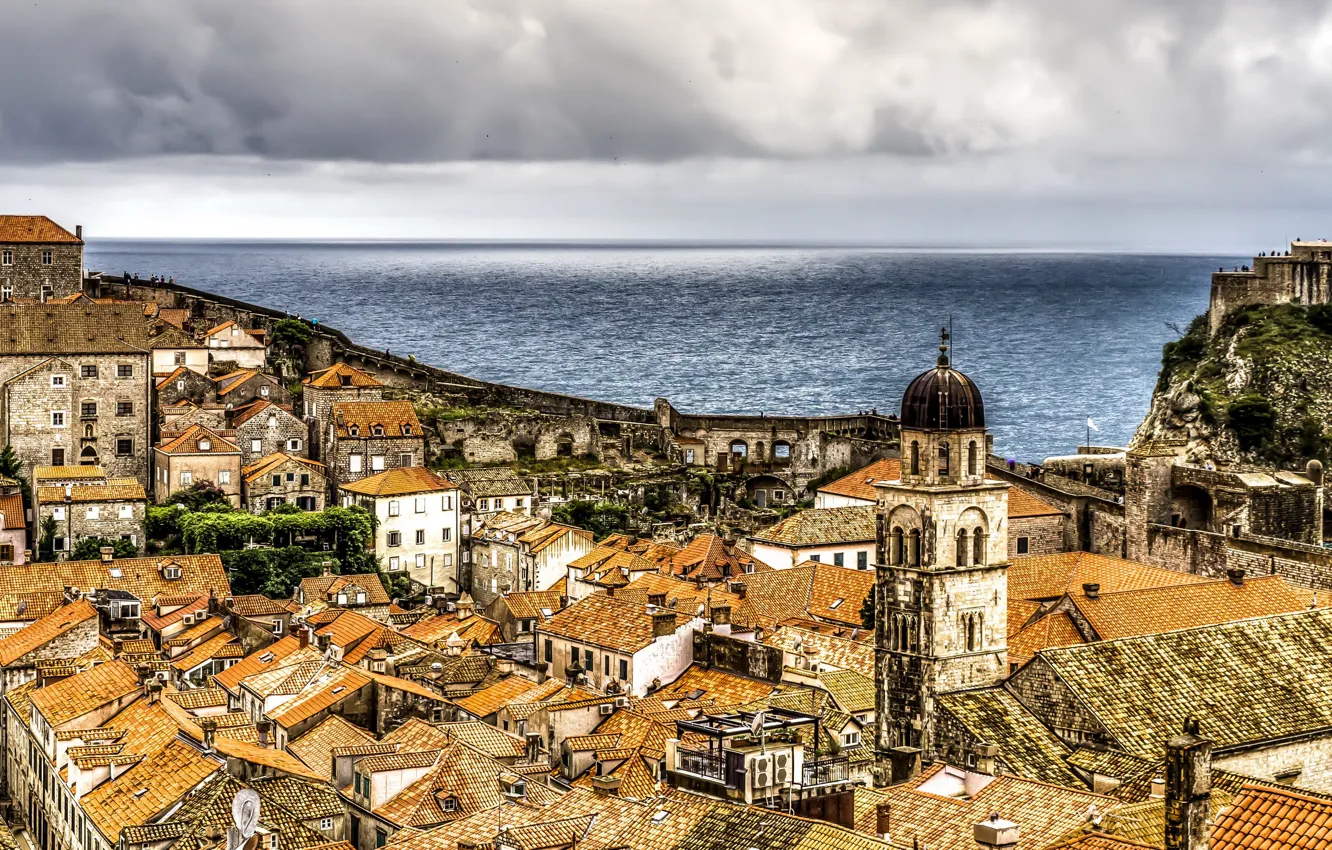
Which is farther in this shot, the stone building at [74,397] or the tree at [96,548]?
the stone building at [74,397]

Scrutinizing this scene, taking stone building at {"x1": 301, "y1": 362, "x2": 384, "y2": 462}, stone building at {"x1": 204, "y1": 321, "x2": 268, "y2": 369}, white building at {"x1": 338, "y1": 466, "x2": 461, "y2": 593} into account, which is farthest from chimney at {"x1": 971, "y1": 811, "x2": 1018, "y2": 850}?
stone building at {"x1": 204, "y1": 321, "x2": 268, "y2": 369}

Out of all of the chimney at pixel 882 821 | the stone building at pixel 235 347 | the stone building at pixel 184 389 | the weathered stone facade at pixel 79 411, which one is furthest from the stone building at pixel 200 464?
the chimney at pixel 882 821

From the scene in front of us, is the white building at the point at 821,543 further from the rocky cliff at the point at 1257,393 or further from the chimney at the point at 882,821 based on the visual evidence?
the chimney at the point at 882,821

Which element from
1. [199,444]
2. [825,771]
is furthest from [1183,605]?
[199,444]

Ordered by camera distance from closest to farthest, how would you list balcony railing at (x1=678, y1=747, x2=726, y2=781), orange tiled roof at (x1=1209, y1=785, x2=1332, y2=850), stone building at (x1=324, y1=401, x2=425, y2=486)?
1. orange tiled roof at (x1=1209, y1=785, x2=1332, y2=850)
2. balcony railing at (x1=678, y1=747, x2=726, y2=781)
3. stone building at (x1=324, y1=401, x2=425, y2=486)

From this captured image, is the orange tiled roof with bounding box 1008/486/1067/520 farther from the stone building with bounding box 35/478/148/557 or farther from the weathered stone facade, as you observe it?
the weathered stone facade

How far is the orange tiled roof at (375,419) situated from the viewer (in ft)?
282

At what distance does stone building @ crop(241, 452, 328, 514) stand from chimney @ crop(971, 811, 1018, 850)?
169 feet

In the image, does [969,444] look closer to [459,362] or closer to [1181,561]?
[1181,561]

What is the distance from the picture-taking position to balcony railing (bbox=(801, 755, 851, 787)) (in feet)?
128

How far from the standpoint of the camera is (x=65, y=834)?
51375 mm

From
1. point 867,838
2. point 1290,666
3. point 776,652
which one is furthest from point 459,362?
point 867,838

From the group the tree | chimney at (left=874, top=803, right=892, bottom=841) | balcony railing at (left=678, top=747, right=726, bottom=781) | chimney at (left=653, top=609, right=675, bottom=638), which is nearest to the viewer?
chimney at (left=874, top=803, right=892, bottom=841)

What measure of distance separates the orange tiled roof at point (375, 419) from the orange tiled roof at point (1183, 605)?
117ft
